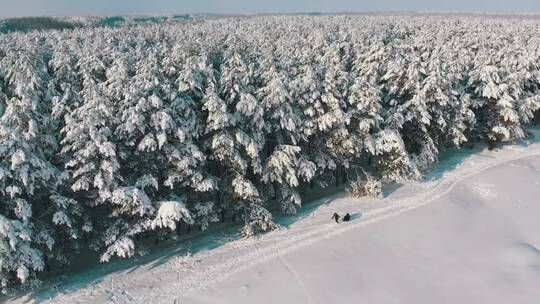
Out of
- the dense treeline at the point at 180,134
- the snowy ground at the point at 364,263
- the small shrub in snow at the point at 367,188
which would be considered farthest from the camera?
the small shrub in snow at the point at 367,188

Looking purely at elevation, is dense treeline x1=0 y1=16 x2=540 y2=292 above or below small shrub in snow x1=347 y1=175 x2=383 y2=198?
above

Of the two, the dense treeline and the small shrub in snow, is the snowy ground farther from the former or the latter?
the dense treeline

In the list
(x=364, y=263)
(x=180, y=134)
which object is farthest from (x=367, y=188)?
(x=180, y=134)

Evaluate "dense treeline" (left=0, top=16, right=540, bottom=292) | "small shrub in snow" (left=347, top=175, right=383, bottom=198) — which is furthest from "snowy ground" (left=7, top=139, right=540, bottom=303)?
"dense treeline" (left=0, top=16, right=540, bottom=292)

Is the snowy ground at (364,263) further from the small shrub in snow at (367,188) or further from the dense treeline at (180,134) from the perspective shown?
the dense treeline at (180,134)

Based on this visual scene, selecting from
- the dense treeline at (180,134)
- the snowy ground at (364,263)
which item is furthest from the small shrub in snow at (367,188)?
the dense treeline at (180,134)

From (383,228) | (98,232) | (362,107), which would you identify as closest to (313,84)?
(362,107)
